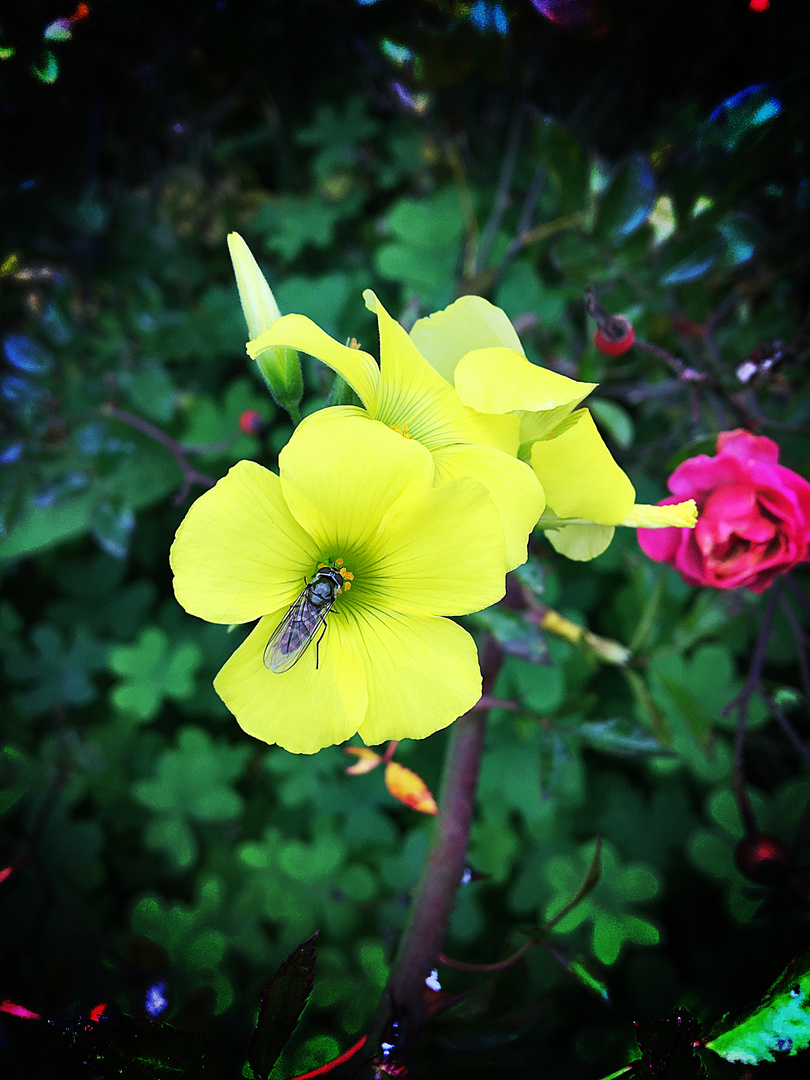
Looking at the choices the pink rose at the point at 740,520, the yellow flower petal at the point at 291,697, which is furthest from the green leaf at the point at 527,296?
the yellow flower petal at the point at 291,697

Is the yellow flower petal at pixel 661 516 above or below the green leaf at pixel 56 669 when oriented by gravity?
above

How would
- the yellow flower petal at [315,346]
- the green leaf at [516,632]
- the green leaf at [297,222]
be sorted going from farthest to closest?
the green leaf at [297,222] → the green leaf at [516,632] → the yellow flower petal at [315,346]

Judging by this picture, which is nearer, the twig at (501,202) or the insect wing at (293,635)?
the insect wing at (293,635)

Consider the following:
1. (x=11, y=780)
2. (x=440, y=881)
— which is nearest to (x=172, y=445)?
(x=11, y=780)

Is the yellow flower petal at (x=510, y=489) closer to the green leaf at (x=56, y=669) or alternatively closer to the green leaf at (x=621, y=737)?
the green leaf at (x=621, y=737)

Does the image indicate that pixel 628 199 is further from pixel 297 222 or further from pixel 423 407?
pixel 297 222

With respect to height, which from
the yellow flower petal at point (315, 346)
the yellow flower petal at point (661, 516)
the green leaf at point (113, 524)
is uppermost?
the yellow flower petal at point (315, 346)

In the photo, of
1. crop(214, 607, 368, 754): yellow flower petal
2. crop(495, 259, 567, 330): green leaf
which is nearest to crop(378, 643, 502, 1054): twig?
crop(214, 607, 368, 754): yellow flower petal

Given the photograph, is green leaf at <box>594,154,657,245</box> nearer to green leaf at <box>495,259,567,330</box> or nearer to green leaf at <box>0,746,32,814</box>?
green leaf at <box>495,259,567,330</box>
